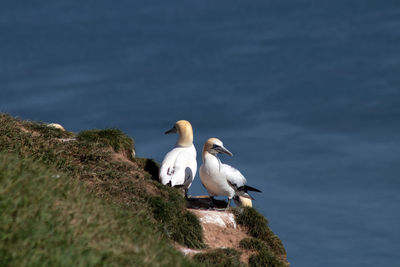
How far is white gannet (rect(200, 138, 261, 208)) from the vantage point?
59.3 feet

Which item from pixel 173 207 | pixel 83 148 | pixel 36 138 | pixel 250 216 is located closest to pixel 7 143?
pixel 36 138

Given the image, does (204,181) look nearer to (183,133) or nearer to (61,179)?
(183,133)

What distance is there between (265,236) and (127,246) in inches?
347

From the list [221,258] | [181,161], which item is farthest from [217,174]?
[221,258]

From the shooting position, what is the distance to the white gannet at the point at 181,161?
17.8m

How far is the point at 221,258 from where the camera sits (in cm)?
1458

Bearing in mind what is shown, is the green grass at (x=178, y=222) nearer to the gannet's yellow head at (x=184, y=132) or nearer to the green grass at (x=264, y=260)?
the green grass at (x=264, y=260)

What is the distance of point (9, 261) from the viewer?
846 cm

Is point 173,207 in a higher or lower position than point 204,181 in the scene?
lower

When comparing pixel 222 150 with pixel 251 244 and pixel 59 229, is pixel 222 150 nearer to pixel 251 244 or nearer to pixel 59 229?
pixel 251 244

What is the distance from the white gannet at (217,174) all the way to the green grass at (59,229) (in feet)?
23.0

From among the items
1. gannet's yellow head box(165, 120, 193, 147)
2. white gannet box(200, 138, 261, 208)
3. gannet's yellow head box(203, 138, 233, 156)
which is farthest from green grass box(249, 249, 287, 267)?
gannet's yellow head box(165, 120, 193, 147)

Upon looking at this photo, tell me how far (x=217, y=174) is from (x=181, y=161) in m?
1.13

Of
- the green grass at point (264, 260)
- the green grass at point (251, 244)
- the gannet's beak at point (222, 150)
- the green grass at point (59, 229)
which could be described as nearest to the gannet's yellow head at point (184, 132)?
the gannet's beak at point (222, 150)
